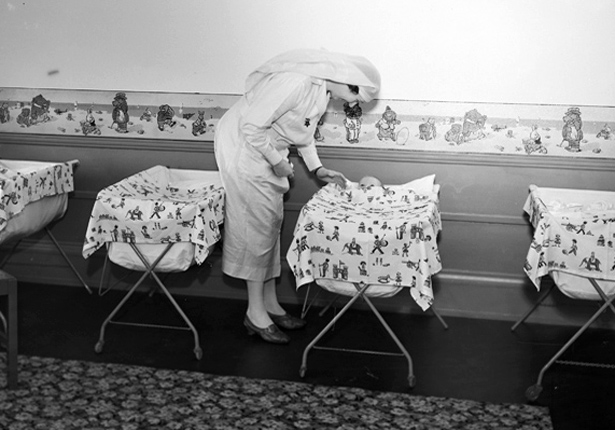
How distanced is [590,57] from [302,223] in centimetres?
166

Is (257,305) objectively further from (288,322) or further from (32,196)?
(32,196)

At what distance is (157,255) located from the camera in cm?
383

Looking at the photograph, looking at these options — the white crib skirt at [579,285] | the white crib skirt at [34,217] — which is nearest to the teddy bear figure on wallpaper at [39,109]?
the white crib skirt at [34,217]

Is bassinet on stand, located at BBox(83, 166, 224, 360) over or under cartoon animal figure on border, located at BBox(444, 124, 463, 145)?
under

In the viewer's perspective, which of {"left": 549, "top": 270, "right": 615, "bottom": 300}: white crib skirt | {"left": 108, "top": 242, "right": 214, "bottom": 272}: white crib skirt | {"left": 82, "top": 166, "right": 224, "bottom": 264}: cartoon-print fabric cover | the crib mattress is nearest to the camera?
{"left": 549, "top": 270, "right": 615, "bottom": 300}: white crib skirt

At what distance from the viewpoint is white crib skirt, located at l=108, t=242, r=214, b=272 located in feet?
12.4

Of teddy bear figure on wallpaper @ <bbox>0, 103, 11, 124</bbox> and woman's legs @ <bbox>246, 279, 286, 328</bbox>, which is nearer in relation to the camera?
woman's legs @ <bbox>246, 279, 286, 328</bbox>

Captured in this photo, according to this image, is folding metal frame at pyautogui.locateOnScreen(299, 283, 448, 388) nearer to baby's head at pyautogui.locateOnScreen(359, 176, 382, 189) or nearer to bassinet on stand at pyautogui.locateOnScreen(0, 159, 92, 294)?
baby's head at pyautogui.locateOnScreen(359, 176, 382, 189)

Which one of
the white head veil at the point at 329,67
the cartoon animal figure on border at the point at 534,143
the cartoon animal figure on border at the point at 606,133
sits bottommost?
the cartoon animal figure on border at the point at 534,143

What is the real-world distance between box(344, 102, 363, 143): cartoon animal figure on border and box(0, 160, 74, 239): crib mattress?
1.42 meters

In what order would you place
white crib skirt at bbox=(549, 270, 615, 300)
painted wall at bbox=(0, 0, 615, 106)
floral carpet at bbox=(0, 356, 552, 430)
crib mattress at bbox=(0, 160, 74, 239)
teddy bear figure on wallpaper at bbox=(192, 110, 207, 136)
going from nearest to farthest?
1. floral carpet at bbox=(0, 356, 552, 430)
2. white crib skirt at bbox=(549, 270, 615, 300)
3. crib mattress at bbox=(0, 160, 74, 239)
4. painted wall at bbox=(0, 0, 615, 106)
5. teddy bear figure on wallpaper at bbox=(192, 110, 207, 136)

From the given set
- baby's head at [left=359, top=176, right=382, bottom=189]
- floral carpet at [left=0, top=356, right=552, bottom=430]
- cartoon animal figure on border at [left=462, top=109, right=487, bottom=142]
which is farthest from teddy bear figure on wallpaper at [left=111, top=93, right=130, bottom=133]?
cartoon animal figure on border at [left=462, top=109, right=487, bottom=142]

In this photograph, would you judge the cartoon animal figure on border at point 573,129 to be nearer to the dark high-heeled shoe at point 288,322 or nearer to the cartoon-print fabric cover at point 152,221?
the dark high-heeled shoe at point 288,322

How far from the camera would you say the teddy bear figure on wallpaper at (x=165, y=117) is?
179 inches
